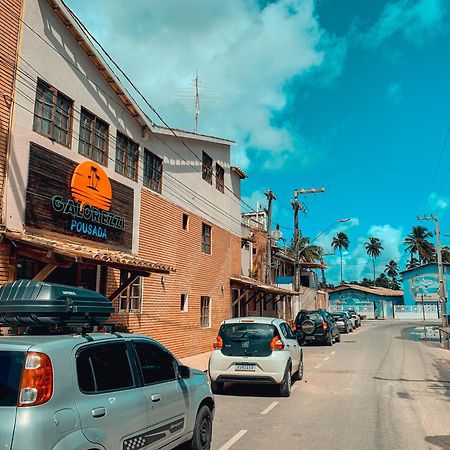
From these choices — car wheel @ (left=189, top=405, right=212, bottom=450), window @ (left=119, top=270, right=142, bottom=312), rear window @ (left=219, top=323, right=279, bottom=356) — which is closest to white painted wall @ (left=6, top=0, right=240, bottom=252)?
window @ (left=119, top=270, right=142, bottom=312)

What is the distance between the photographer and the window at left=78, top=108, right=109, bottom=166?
12.5 meters

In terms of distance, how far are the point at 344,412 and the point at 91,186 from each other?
7992 mm

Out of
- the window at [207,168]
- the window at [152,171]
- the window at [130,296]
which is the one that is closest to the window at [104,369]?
the window at [130,296]

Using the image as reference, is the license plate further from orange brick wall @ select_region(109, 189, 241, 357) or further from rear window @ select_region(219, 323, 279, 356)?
orange brick wall @ select_region(109, 189, 241, 357)

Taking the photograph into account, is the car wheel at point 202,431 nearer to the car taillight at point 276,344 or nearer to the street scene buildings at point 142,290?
the street scene buildings at point 142,290

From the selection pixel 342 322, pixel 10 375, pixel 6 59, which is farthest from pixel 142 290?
pixel 342 322

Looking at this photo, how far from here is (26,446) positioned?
3.22m

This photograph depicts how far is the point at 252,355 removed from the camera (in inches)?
399

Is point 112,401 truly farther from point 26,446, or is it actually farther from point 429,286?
point 429,286

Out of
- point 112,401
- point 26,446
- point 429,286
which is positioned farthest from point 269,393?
point 429,286

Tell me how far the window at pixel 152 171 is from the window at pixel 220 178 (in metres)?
5.59

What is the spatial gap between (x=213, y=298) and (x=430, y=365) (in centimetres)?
881

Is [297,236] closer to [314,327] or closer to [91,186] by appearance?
[314,327]

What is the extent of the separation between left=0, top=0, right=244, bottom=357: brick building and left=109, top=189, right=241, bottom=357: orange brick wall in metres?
0.04
